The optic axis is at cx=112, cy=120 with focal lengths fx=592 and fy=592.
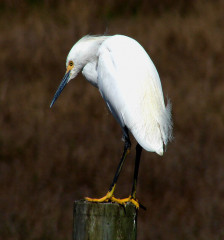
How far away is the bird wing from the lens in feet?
9.86

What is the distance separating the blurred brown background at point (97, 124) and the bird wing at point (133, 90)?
613 mm

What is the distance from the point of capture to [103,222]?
2.26m

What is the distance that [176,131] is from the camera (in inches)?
241

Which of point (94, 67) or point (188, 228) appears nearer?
point (94, 67)

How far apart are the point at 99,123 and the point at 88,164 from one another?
842mm

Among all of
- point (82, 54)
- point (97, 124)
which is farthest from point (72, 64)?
point (97, 124)

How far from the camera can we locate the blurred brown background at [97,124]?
4.93 meters

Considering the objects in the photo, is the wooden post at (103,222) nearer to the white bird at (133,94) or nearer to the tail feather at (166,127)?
the white bird at (133,94)

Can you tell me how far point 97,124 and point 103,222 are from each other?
13.5 ft

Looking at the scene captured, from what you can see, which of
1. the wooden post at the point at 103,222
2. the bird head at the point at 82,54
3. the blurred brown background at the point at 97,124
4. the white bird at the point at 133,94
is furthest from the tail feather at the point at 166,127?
the blurred brown background at the point at 97,124

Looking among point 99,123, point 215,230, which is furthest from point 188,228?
point 99,123

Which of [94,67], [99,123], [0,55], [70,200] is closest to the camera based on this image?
[94,67]

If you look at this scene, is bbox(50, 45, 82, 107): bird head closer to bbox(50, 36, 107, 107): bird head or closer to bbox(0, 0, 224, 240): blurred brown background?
bbox(50, 36, 107, 107): bird head

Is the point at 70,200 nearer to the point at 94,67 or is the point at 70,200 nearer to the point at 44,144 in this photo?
the point at 44,144
